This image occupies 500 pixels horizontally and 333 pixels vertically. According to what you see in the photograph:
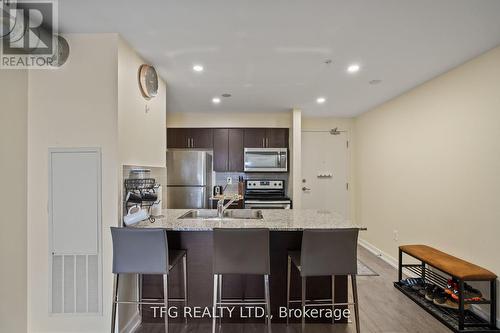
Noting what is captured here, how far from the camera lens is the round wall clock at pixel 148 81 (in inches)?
97.0

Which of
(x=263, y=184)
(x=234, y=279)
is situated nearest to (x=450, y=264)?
(x=234, y=279)

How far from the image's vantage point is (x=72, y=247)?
209cm

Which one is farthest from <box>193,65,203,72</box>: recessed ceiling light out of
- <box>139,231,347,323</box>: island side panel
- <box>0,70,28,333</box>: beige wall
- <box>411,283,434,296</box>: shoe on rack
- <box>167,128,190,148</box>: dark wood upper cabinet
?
<box>411,283,434,296</box>: shoe on rack

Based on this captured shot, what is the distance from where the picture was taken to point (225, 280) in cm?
244

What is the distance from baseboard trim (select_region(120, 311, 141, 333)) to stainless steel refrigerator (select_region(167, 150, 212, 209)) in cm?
197

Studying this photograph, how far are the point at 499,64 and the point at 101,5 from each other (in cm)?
314

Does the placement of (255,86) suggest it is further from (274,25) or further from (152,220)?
(152,220)

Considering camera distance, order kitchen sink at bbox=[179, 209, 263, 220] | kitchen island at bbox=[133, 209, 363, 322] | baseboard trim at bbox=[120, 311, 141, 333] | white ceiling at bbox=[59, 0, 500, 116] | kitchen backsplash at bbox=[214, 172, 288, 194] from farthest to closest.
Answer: kitchen backsplash at bbox=[214, 172, 288, 194], kitchen sink at bbox=[179, 209, 263, 220], kitchen island at bbox=[133, 209, 363, 322], baseboard trim at bbox=[120, 311, 141, 333], white ceiling at bbox=[59, 0, 500, 116]

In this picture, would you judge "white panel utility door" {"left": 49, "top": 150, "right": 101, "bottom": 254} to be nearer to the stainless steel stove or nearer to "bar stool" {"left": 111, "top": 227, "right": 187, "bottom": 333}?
"bar stool" {"left": 111, "top": 227, "right": 187, "bottom": 333}

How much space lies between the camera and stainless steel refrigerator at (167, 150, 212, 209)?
423cm

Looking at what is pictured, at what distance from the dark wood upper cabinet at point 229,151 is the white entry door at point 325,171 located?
4.28 ft

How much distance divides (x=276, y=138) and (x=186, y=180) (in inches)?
70.4

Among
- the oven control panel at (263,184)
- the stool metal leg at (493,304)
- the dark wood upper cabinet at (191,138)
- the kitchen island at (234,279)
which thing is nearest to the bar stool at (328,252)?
the kitchen island at (234,279)

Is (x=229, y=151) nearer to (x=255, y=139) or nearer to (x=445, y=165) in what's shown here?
(x=255, y=139)
